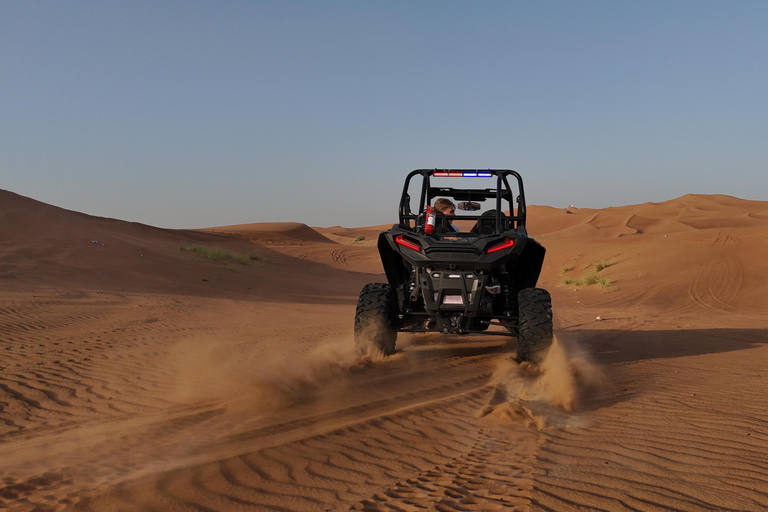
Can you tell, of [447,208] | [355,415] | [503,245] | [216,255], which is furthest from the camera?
[216,255]

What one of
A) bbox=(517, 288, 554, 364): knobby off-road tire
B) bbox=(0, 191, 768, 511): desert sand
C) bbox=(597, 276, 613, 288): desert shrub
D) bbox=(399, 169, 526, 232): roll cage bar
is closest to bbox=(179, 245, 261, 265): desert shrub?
bbox=(0, 191, 768, 511): desert sand

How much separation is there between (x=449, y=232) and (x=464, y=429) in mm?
2939

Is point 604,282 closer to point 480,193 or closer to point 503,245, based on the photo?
point 480,193

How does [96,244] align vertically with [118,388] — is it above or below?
above

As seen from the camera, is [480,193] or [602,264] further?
[602,264]

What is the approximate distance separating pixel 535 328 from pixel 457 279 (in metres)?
0.96

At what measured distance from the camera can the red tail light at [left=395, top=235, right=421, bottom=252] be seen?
609cm

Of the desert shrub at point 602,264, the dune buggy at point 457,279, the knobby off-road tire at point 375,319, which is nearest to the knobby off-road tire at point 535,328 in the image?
the dune buggy at point 457,279

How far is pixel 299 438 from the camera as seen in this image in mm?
3842

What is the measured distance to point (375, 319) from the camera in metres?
6.50

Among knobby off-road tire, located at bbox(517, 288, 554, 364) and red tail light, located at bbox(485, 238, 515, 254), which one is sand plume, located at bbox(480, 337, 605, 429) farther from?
Answer: red tail light, located at bbox(485, 238, 515, 254)

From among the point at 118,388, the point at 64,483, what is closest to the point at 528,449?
the point at 64,483

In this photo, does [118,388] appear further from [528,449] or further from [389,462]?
[528,449]

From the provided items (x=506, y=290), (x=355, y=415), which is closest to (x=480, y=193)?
(x=506, y=290)
